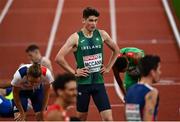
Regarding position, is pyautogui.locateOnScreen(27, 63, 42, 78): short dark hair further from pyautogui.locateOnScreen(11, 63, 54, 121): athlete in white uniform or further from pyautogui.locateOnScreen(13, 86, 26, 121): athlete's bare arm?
pyautogui.locateOnScreen(13, 86, 26, 121): athlete's bare arm

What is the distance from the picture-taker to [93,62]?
9.70 metres

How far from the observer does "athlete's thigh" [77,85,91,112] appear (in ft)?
31.8

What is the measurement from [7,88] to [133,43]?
20.5 ft

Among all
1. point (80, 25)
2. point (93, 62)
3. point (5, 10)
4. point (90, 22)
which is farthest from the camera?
point (5, 10)

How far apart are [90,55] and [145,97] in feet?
8.71

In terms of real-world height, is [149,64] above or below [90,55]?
below

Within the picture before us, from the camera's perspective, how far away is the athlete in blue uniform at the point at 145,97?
279 inches

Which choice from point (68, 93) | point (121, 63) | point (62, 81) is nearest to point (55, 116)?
point (68, 93)

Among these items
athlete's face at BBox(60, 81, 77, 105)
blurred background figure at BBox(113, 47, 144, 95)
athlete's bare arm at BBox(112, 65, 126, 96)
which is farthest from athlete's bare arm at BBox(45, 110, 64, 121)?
athlete's bare arm at BBox(112, 65, 126, 96)

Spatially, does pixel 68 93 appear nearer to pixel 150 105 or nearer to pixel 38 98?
pixel 150 105

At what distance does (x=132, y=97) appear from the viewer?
7258 millimetres

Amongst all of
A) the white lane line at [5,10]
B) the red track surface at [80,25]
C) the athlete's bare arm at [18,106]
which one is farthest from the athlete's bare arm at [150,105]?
the white lane line at [5,10]

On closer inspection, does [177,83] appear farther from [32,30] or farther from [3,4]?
[3,4]

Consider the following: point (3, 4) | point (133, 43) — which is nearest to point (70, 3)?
point (3, 4)
